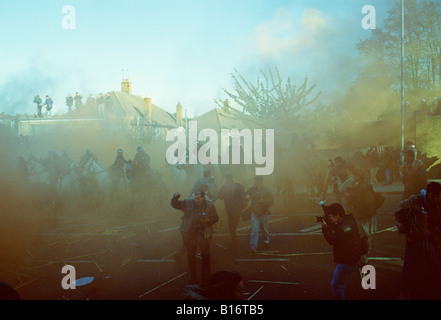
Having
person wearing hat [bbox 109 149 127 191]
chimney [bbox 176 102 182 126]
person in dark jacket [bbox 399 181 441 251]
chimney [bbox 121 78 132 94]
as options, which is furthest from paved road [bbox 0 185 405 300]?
chimney [bbox 121 78 132 94]

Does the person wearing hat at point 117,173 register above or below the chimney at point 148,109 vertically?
below

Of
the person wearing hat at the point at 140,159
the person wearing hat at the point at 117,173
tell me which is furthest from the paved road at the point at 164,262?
the person wearing hat at the point at 117,173

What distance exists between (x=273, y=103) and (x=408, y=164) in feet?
80.4

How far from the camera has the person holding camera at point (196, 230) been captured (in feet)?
22.1

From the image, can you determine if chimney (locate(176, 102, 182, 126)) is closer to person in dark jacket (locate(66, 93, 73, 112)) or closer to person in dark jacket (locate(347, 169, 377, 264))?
person in dark jacket (locate(66, 93, 73, 112))

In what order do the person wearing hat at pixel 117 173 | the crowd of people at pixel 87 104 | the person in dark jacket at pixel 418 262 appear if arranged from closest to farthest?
the person in dark jacket at pixel 418 262 < the person wearing hat at pixel 117 173 < the crowd of people at pixel 87 104

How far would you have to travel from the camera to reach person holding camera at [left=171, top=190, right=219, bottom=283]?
6.73 metres

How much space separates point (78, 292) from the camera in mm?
6457

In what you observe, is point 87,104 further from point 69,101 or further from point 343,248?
point 343,248

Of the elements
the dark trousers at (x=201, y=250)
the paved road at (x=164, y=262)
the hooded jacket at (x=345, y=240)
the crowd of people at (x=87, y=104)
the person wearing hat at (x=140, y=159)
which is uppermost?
the crowd of people at (x=87, y=104)

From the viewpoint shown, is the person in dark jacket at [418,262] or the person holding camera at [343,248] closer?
the person in dark jacket at [418,262]

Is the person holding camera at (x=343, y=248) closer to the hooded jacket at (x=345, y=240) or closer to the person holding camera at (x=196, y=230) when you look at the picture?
the hooded jacket at (x=345, y=240)

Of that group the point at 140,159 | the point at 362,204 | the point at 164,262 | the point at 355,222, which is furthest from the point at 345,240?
the point at 140,159
